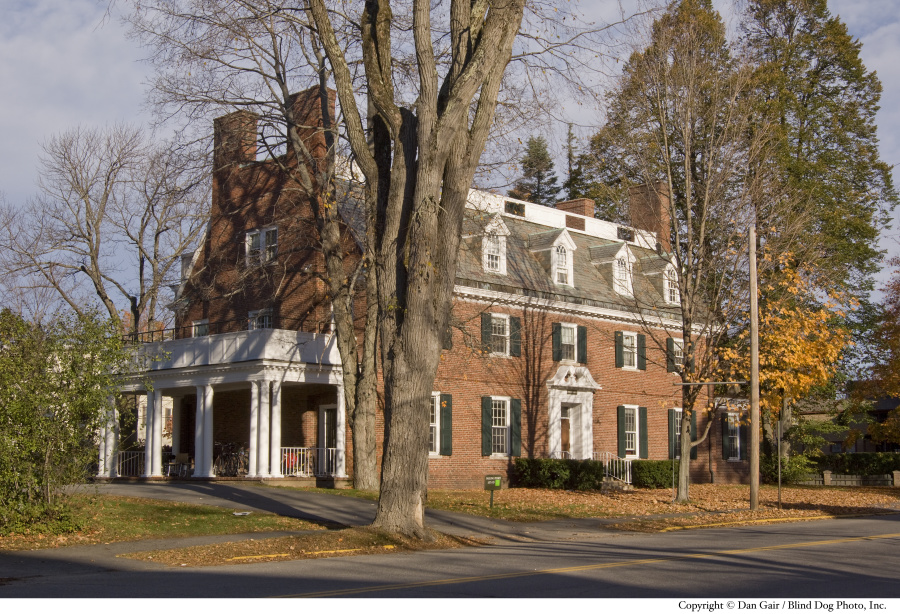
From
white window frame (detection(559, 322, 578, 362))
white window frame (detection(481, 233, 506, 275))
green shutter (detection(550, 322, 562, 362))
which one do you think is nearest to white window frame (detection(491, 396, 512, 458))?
green shutter (detection(550, 322, 562, 362))

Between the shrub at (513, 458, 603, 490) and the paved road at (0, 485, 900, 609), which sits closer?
the paved road at (0, 485, 900, 609)

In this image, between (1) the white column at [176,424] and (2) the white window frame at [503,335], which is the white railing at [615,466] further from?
(1) the white column at [176,424]

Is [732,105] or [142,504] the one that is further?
[732,105]

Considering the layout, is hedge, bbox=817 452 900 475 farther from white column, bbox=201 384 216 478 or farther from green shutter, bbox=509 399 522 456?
white column, bbox=201 384 216 478

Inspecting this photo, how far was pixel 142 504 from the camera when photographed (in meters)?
19.5

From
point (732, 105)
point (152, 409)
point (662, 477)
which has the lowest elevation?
point (662, 477)

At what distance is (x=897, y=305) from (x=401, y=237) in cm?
2769

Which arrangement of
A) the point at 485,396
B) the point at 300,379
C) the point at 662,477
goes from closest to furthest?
the point at 300,379 < the point at 485,396 < the point at 662,477

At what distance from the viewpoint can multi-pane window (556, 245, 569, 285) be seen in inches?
1345

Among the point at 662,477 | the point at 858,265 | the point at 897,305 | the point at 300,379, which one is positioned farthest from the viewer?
the point at 858,265

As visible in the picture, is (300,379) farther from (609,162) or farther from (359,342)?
(609,162)

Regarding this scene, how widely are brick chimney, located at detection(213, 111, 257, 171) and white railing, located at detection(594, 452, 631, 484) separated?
16.7 m

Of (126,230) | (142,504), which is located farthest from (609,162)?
(126,230)

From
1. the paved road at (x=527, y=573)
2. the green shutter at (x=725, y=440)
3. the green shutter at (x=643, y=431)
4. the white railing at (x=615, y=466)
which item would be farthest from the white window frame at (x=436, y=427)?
the green shutter at (x=725, y=440)
